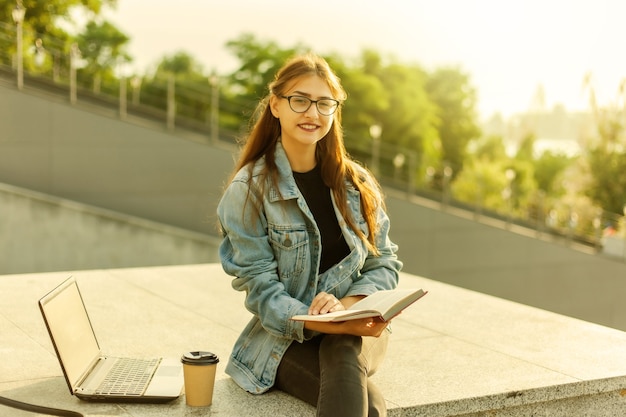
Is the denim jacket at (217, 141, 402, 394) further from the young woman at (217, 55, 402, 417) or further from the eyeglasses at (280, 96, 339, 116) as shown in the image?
the eyeglasses at (280, 96, 339, 116)

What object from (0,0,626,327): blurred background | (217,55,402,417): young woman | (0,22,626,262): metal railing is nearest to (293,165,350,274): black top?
(217,55,402,417): young woman

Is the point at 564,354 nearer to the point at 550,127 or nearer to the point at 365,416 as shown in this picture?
the point at 365,416

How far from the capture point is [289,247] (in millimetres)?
3152

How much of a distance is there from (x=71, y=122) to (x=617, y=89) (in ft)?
130

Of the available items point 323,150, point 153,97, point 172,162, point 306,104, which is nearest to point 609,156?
point 172,162

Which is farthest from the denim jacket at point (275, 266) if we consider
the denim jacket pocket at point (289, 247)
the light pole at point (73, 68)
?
the light pole at point (73, 68)

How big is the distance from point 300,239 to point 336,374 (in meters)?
0.62

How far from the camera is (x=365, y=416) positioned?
8.67 feet

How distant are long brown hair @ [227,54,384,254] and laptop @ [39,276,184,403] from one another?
81 cm

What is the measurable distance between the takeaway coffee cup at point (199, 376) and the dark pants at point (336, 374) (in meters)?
0.31

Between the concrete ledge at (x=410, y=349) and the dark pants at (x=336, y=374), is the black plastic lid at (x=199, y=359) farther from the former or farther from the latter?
the dark pants at (x=336, y=374)

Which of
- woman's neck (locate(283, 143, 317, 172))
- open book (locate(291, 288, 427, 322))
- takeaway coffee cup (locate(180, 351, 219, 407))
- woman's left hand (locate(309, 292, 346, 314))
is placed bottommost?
takeaway coffee cup (locate(180, 351, 219, 407))

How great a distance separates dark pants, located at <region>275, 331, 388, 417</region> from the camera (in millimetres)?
2633

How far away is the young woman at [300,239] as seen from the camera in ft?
9.97
